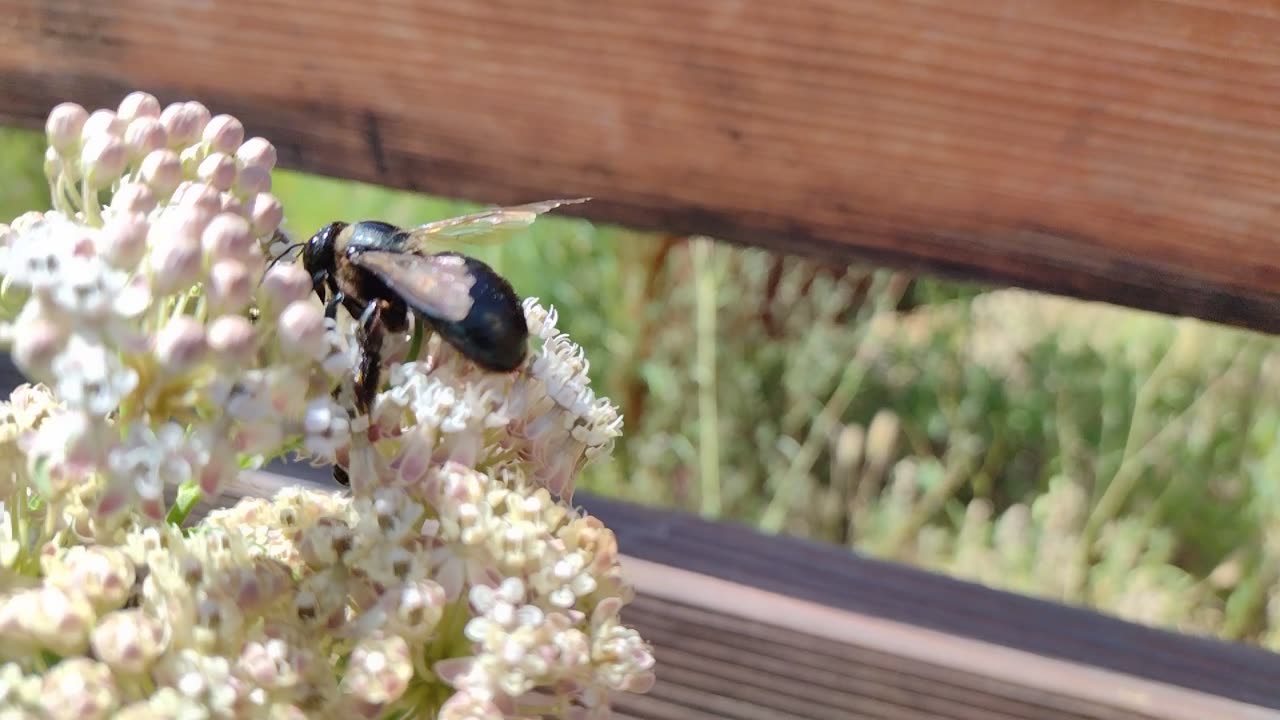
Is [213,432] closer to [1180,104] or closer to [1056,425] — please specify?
[1180,104]

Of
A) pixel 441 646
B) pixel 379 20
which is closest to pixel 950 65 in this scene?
pixel 379 20

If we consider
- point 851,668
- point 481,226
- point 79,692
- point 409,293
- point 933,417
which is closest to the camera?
point 79,692

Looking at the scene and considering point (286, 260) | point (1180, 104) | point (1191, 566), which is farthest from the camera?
point (1191, 566)

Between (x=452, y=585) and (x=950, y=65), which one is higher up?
(x=950, y=65)

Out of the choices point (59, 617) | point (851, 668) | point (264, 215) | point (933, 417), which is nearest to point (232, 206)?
point (264, 215)

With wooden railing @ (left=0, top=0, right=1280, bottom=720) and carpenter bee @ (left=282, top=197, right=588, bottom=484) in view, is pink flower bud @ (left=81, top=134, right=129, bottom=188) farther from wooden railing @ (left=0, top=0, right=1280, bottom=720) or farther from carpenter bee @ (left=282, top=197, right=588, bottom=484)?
wooden railing @ (left=0, top=0, right=1280, bottom=720)

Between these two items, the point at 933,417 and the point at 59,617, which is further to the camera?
the point at 933,417

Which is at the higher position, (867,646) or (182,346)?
(182,346)

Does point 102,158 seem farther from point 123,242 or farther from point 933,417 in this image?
point 933,417
